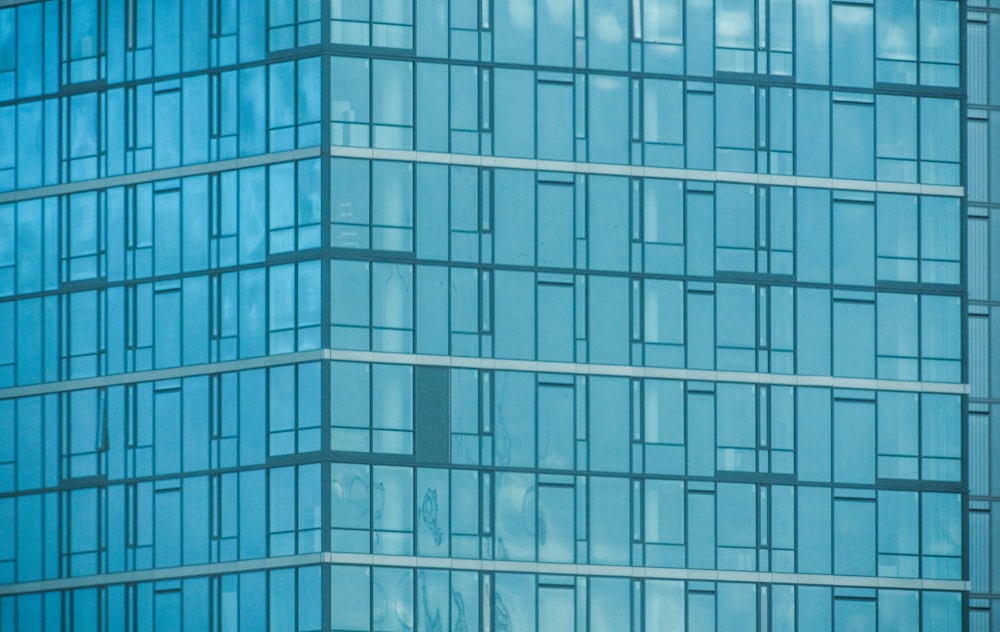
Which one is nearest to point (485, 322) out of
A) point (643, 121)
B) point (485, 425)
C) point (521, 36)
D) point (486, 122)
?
point (485, 425)

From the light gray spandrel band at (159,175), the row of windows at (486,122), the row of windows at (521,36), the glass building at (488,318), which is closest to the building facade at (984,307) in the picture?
the glass building at (488,318)

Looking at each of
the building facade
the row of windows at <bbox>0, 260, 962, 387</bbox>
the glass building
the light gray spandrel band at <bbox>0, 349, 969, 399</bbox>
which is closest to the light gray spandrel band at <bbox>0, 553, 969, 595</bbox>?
the glass building

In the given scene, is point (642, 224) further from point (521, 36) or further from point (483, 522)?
point (483, 522)

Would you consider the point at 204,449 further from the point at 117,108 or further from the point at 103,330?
the point at 117,108

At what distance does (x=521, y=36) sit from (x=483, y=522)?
40.3 ft

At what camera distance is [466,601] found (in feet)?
245

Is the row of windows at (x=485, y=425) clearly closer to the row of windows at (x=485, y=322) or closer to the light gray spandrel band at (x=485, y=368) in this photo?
the light gray spandrel band at (x=485, y=368)

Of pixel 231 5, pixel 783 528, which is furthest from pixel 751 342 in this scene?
pixel 231 5

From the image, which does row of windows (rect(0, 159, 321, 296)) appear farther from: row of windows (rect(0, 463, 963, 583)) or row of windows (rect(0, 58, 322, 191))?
row of windows (rect(0, 463, 963, 583))

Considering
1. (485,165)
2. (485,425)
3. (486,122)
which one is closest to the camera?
(485,425)

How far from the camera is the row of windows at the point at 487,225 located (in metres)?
75.8

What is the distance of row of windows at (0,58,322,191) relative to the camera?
76250mm

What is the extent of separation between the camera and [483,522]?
246 feet

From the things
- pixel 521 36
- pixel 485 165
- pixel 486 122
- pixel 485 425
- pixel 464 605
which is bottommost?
pixel 464 605
